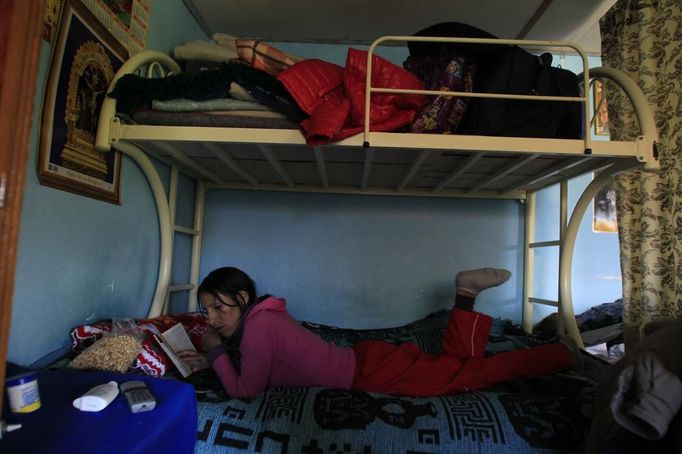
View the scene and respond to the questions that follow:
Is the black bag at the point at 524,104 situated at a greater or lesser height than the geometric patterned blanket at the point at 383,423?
greater

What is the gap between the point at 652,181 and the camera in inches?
57.4

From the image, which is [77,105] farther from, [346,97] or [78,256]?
[346,97]

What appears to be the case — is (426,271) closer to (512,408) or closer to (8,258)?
(512,408)

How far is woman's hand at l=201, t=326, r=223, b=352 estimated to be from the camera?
4.28 feet

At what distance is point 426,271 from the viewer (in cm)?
225

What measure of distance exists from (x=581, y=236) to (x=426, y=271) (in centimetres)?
90

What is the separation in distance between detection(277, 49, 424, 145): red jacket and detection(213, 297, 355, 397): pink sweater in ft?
1.74

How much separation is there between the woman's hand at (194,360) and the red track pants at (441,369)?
478mm

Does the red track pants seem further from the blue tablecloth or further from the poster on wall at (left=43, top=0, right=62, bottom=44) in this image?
the poster on wall at (left=43, top=0, right=62, bottom=44)

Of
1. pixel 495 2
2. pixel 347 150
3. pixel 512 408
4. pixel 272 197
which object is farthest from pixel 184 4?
pixel 512 408

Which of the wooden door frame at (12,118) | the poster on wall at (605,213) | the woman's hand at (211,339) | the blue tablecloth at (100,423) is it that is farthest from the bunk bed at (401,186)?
the wooden door frame at (12,118)

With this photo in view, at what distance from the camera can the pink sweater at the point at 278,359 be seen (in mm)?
1129

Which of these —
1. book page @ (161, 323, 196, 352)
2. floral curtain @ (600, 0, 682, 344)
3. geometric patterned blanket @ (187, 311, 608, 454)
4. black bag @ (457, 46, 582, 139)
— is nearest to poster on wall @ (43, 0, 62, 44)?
book page @ (161, 323, 196, 352)

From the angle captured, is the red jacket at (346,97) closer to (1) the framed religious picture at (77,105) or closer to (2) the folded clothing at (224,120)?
(2) the folded clothing at (224,120)
